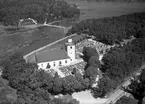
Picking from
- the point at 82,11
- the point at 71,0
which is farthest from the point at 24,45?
the point at 71,0

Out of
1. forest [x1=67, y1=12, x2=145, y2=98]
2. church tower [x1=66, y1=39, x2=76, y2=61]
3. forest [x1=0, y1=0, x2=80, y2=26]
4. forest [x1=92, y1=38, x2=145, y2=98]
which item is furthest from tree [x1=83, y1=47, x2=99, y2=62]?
forest [x1=0, y1=0, x2=80, y2=26]

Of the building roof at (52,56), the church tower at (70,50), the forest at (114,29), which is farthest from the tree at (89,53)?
the forest at (114,29)

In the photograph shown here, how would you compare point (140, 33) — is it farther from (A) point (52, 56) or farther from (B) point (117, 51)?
(A) point (52, 56)

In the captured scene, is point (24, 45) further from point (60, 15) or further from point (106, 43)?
point (60, 15)

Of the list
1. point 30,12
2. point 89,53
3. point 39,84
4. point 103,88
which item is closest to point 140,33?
point 89,53

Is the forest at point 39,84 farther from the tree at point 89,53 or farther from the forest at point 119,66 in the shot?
the tree at point 89,53
